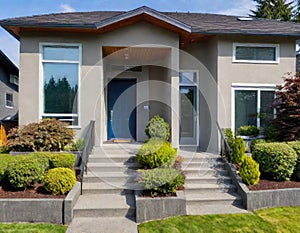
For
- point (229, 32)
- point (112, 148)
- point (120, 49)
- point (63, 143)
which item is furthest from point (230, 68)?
point (63, 143)

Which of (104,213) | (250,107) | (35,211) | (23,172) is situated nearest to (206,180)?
(104,213)

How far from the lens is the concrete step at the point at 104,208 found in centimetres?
535

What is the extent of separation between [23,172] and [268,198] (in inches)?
213

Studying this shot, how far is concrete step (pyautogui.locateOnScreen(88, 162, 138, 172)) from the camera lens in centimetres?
680

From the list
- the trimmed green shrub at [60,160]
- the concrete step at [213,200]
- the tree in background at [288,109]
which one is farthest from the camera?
the tree in background at [288,109]

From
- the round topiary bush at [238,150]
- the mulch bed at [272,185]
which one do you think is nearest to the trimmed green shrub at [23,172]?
the mulch bed at [272,185]

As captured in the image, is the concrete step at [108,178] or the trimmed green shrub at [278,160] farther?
the concrete step at [108,178]

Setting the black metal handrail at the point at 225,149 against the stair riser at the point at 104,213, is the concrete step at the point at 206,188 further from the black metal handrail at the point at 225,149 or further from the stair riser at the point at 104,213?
the stair riser at the point at 104,213

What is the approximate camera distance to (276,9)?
2595cm

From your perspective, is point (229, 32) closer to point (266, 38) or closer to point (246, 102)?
point (266, 38)

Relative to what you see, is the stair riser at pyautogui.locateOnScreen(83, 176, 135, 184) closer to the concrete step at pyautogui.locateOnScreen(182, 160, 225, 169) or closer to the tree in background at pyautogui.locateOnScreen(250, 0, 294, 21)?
the concrete step at pyautogui.locateOnScreen(182, 160, 225, 169)

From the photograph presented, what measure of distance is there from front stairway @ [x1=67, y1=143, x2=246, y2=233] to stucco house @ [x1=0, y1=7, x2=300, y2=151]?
142 centimetres

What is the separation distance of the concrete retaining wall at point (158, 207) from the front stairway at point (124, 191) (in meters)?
0.25

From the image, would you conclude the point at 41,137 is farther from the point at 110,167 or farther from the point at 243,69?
the point at 243,69
